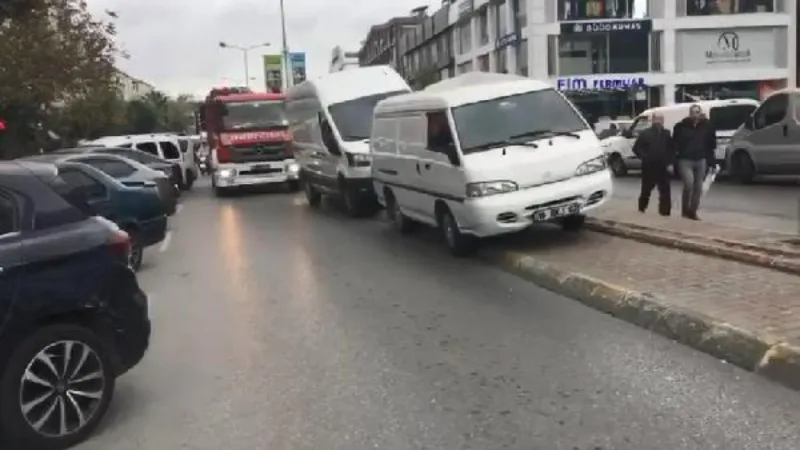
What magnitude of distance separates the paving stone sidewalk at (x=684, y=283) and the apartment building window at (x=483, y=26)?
2147 inches

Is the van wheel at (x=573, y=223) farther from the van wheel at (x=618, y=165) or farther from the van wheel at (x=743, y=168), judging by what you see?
the van wheel at (x=618, y=165)

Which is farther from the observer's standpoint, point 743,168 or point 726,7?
point 726,7

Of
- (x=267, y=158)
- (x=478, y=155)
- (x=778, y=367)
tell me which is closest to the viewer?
(x=778, y=367)

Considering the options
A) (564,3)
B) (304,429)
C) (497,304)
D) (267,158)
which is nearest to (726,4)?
(564,3)

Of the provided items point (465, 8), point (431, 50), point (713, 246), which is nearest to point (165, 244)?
point (713, 246)

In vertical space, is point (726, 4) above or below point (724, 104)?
above

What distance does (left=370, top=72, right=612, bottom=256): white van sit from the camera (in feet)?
34.9

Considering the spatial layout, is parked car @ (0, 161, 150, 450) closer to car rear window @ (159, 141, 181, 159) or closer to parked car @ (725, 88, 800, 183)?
parked car @ (725, 88, 800, 183)

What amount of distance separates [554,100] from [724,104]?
12683mm

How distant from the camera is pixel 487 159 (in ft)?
35.4

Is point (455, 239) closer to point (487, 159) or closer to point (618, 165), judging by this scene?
point (487, 159)

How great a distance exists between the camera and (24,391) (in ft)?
16.5

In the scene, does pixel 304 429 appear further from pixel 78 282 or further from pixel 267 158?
pixel 267 158

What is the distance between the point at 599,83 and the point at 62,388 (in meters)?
48.9
